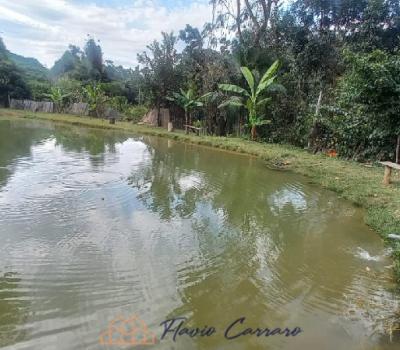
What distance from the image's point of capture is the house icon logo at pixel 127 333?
3.33 m

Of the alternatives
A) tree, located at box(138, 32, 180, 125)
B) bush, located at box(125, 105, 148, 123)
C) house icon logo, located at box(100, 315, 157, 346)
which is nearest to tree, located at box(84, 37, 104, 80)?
bush, located at box(125, 105, 148, 123)

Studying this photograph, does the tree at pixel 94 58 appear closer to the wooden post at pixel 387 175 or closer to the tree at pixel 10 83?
the tree at pixel 10 83

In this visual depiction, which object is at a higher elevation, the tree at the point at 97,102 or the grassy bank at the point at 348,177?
the tree at the point at 97,102

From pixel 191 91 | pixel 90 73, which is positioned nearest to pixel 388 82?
pixel 191 91

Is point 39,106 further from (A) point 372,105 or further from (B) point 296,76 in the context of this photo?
(A) point 372,105

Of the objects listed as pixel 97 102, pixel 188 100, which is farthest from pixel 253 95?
pixel 97 102

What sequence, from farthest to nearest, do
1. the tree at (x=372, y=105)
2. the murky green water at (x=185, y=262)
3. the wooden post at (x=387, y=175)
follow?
the tree at (x=372, y=105) → the wooden post at (x=387, y=175) → the murky green water at (x=185, y=262)

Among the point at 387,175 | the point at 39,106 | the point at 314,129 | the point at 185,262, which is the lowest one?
the point at 185,262

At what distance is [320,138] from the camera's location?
15.7 m

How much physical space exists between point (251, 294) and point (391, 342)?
1.43 meters

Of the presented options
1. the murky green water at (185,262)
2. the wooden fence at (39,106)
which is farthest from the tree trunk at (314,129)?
the wooden fence at (39,106)

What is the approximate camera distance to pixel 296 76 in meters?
17.6

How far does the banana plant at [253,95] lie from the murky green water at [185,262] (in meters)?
7.86

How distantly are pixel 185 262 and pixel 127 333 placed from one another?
1642mm
